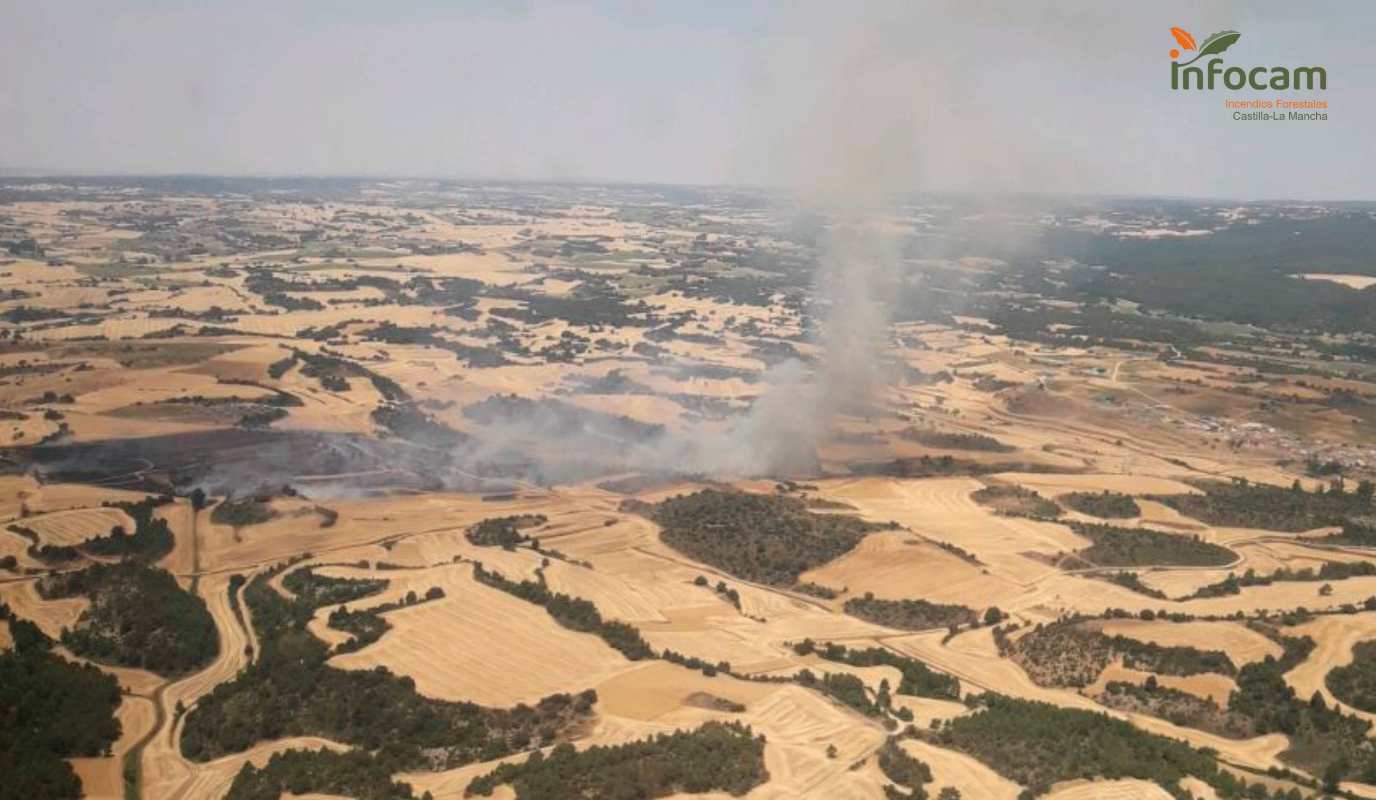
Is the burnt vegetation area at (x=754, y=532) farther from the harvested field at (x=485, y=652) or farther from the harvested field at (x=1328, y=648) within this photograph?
the harvested field at (x=1328, y=648)


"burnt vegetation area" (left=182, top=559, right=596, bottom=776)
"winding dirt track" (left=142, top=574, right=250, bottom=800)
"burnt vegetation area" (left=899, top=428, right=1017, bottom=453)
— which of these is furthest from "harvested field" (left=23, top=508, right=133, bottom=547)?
"burnt vegetation area" (left=899, top=428, right=1017, bottom=453)

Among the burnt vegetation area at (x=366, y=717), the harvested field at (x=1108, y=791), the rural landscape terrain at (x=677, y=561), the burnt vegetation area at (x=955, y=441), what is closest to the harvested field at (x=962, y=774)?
the rural landscape terrain at (x=677, y=561)

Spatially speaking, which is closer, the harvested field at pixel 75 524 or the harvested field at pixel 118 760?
the harvested field at pixel 118 760

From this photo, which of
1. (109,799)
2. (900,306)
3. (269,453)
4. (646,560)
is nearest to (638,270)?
(900,306)

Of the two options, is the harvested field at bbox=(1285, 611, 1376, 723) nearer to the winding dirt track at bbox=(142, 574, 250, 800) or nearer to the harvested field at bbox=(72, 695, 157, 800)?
the winding dirt track at bbox=(142, 574, 250, 800)

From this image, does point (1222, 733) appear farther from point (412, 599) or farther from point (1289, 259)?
point (1289, 259)

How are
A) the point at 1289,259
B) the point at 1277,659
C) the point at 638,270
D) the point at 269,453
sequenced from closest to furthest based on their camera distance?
the point at 1277,659, the point at 269,453, the point at 638,270, the point at 1289,259
